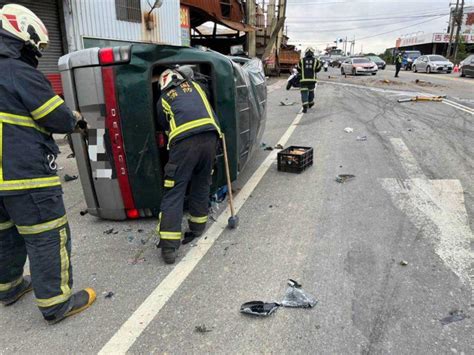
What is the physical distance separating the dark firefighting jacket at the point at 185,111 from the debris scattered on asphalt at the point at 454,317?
2313 mm

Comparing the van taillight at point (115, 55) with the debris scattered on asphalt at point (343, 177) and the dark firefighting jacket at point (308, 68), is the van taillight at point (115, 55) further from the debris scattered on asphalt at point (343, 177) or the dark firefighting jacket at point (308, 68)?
the dark firefighting jacket at point (308, 68)

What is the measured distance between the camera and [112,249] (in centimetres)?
386

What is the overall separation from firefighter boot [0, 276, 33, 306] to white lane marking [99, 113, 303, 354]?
3.17 ft

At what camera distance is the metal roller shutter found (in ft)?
36.4

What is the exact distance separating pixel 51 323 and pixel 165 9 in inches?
610

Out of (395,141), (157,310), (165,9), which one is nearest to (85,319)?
(157,310)

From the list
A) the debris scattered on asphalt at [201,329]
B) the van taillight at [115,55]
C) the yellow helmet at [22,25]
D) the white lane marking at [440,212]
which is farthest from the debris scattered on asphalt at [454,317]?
the van taillight at [115,55]

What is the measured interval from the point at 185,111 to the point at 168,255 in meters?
1.27

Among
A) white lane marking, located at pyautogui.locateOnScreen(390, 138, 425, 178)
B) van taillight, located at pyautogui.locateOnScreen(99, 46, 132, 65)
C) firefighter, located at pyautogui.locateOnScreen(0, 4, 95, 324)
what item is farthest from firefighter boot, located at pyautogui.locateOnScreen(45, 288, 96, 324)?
white lane marking, located at pyautogui.locateOnScreen(390, 138, 425, 178)

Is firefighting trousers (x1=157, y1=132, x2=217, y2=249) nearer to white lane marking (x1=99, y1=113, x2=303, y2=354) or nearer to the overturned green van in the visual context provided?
white lane marking (x1=99, y1=113, x2=303, y2=354)

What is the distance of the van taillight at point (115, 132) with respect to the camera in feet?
12.7

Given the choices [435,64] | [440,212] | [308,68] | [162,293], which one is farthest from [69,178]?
[435,64]

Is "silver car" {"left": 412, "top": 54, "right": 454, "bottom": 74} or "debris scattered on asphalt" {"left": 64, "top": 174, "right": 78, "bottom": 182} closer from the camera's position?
"debris scattered on asphalt" {"left": 64, "top": 174, "right": 78, "bottom": 182}

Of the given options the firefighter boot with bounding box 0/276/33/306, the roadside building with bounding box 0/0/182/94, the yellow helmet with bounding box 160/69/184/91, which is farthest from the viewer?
the roadside building with bounding box 0/0/182/94
